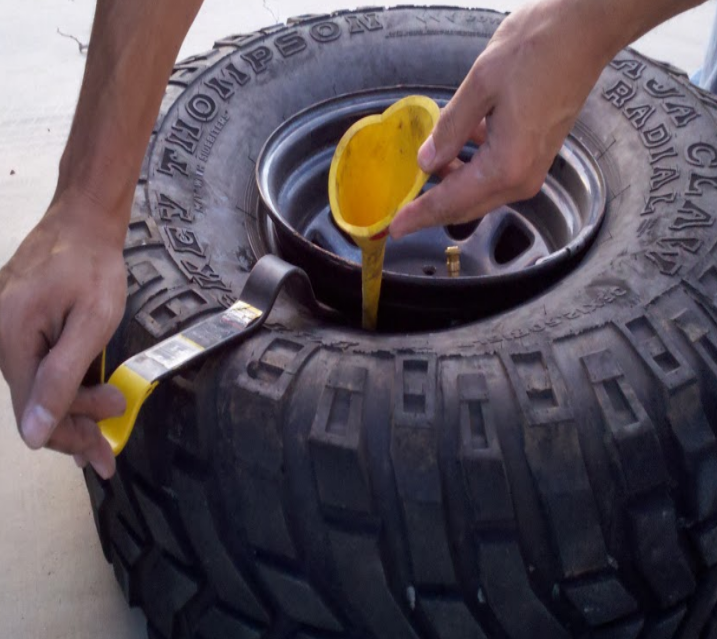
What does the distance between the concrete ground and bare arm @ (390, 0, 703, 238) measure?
653 millimetres

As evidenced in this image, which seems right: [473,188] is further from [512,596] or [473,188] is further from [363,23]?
[363,23]

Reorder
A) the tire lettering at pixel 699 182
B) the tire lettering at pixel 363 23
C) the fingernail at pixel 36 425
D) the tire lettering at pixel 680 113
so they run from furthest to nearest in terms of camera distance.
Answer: the tire lettering at pixel 363 23, the tire lettering at pixel 680 113, the tire lettering at pixel 699 182, the fingernail at pixel 36 425

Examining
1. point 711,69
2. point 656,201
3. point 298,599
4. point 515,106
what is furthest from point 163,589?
point 711,69

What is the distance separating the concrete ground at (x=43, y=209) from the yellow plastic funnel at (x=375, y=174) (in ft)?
1.72

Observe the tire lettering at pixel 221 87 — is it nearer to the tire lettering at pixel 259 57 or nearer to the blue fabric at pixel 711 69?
the tire lettering at pixel 259 57

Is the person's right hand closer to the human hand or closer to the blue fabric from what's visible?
the human hand

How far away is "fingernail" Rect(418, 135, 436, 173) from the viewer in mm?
860

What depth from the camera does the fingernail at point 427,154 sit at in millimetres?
860

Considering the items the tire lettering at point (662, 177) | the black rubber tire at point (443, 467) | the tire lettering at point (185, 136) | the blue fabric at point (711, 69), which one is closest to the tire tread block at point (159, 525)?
the black rubber tire at point (443, 467)

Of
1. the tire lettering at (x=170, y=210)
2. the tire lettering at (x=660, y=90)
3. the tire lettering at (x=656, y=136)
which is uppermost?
the tire lettering at (x=660, y=90)

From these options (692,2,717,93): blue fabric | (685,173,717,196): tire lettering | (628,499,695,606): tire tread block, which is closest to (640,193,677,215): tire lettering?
(685,173,717,196): tire lettering

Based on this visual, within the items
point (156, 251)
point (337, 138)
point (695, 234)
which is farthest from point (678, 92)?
point (156, 251)

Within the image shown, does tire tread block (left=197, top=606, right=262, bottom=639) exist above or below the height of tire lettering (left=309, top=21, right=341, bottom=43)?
below

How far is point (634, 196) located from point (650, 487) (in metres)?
0.43
